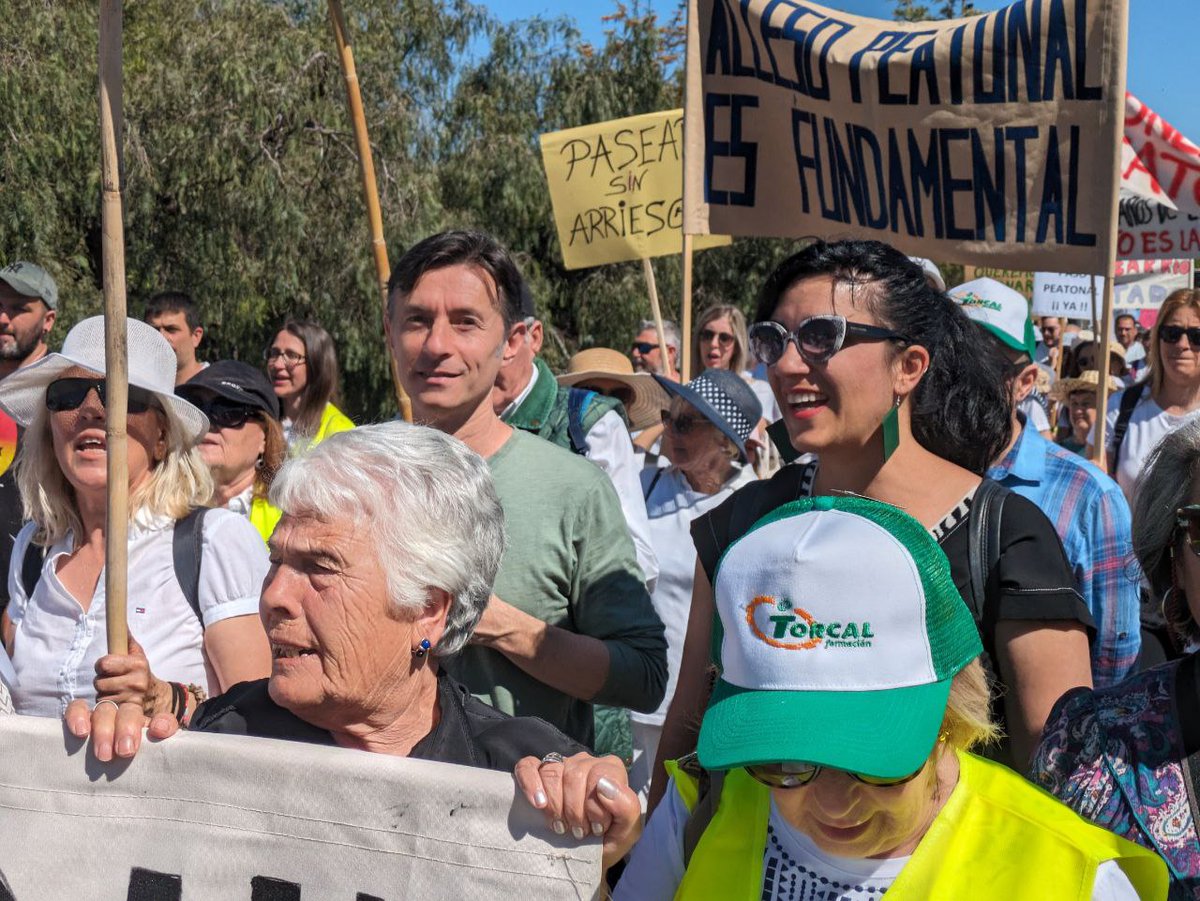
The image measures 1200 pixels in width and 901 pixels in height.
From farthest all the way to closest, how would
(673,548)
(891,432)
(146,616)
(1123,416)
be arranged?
(1123,416) < (673,548) < (146,616) < (891,432)

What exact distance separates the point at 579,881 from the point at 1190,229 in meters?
6.17

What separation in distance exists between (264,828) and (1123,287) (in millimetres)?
14495

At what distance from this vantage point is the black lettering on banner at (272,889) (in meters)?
1.95

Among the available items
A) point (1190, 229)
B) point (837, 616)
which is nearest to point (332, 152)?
point (1190, 229)

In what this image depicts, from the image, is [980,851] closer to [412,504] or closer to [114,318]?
[412,504]

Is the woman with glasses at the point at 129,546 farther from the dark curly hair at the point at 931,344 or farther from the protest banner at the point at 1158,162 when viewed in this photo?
the protest banner at the point at 1158,162

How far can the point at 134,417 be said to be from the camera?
2979 millimetres

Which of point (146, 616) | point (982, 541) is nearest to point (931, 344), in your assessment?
point (982, 541)

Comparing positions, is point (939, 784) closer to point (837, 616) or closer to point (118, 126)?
point (837, 616)

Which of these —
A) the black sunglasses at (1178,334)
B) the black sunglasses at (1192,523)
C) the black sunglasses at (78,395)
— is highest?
the black sunglasses at (1178,334)

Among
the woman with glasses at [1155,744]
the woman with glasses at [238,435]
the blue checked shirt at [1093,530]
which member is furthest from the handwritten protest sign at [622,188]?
the woman with glasses at [1155,744]

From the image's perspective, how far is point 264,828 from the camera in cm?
198

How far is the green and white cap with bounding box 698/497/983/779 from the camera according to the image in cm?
164

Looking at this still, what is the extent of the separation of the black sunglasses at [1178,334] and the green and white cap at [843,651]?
15.7ft
